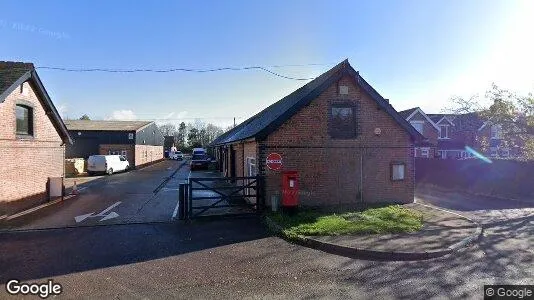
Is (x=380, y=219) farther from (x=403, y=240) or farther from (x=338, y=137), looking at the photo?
(x=338, y=137)

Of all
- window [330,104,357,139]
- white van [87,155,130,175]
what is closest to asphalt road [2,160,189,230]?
window [330,104,357,139]

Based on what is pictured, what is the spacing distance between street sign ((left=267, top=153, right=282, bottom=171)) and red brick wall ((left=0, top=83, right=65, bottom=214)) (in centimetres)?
917

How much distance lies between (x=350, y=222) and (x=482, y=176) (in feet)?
49.6

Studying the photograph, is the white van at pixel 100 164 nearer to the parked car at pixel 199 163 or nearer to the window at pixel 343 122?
the parked car at pixel 199 163

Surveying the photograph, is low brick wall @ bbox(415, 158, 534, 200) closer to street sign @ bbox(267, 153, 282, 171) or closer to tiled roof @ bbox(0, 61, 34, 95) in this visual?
street sign @ bbox(267, 153, 282, 171)

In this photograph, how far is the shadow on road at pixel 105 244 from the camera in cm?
698

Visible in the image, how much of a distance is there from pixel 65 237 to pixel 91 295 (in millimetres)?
4496

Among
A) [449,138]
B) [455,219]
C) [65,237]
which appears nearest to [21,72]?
[65,237]

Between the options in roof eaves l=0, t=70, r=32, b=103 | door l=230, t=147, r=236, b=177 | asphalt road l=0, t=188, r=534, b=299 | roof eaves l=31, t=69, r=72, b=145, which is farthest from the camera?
door l=230, t=147, r=236, b=177

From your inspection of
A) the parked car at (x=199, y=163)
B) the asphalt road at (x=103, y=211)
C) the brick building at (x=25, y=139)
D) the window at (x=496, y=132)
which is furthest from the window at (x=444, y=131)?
the brick building at (x=25, y=139)

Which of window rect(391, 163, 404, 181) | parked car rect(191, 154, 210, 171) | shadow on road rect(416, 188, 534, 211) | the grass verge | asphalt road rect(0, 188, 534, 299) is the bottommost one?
shadow on road rect(416, 188, 534, 211)

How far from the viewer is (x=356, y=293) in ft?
18.6

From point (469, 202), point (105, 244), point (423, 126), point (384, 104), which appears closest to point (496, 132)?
point (423, 126)

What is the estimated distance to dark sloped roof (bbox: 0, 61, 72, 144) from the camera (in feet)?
41.5
